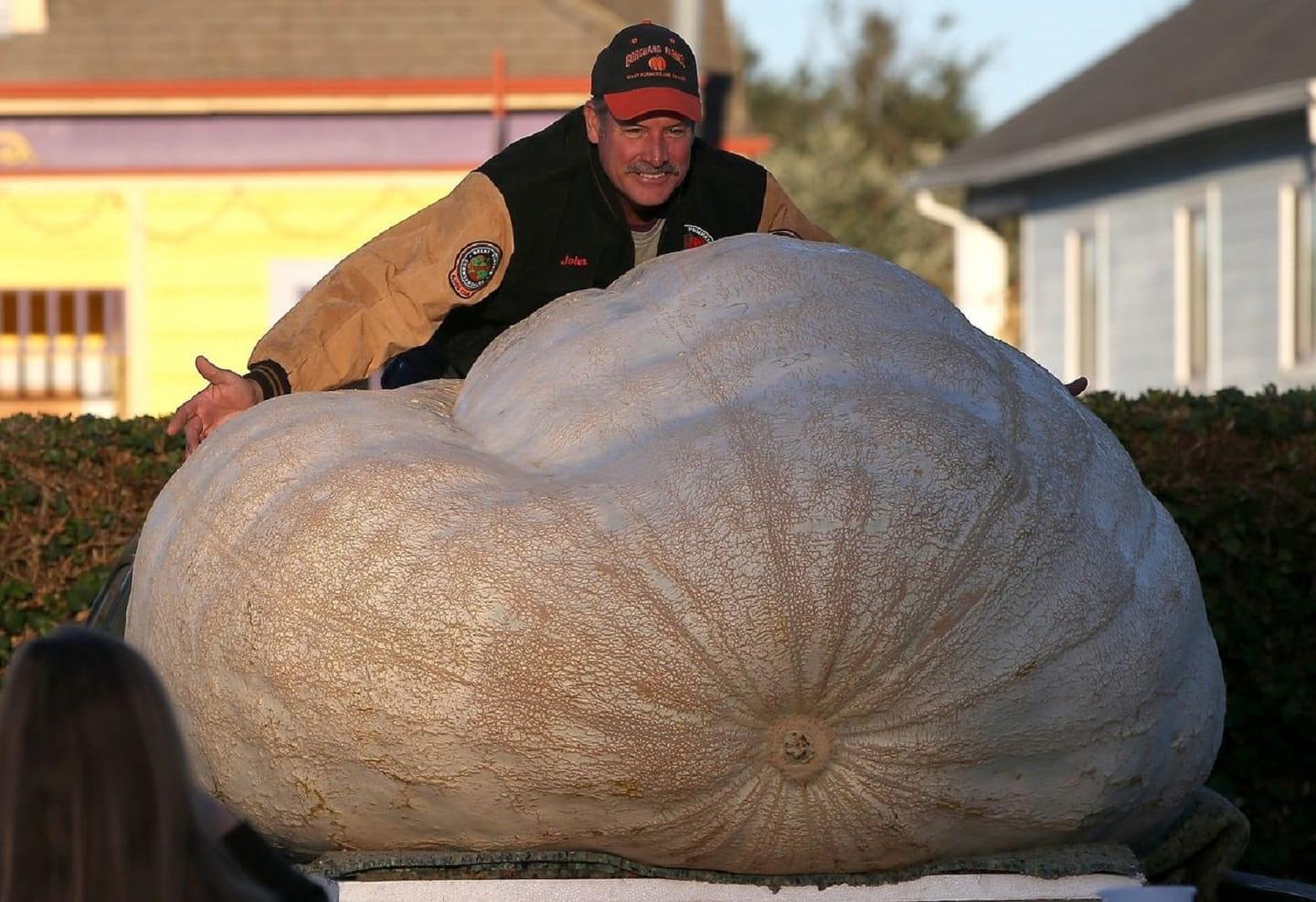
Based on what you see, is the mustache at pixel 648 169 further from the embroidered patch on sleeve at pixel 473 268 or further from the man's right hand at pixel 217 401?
the man's right hand at pixel 217 401

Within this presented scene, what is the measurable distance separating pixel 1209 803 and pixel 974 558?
0.99 m

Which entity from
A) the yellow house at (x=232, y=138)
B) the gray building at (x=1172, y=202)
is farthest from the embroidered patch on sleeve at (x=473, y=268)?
the gray building at (x=1172, y=202)

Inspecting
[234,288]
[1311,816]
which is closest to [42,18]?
[234,288]

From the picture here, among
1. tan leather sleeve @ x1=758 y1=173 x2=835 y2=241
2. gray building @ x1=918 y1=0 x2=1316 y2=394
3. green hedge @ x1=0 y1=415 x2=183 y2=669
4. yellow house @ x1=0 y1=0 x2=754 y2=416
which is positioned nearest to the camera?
tan leather sleeve @ x1=758 y1=173 x2=835 y2=241

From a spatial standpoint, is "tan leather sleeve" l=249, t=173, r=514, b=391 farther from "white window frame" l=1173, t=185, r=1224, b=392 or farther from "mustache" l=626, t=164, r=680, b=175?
"white window frame" l=1173, t=185, r=1224, b=392

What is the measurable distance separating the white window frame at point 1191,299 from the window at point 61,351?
9.43 meters

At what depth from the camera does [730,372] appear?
12.0 feet

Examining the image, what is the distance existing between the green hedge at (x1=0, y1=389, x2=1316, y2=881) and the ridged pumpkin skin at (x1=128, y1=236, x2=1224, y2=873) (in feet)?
9.03

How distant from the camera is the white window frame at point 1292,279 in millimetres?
17469

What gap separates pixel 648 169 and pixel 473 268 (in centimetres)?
47

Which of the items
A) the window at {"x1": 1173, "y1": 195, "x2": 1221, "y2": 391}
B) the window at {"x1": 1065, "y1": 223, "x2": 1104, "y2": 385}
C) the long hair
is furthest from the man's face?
the window at {"x1": 1065, "y1": 223, "x2": 1104, "y2": 385}

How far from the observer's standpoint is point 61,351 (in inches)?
680

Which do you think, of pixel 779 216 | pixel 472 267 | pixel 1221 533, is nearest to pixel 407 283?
pixel 472 267

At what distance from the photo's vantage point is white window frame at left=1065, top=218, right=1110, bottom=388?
20.9 m
